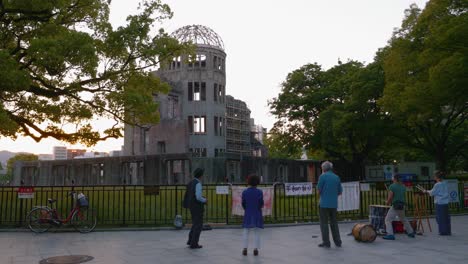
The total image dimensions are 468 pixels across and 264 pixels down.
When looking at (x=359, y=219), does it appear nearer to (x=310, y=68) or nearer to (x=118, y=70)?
(x=118, y=70)

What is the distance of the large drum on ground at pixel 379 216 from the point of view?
12250mm

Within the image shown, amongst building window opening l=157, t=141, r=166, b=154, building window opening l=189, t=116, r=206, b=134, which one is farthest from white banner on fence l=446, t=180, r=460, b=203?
building window opening l=189, t=116, r=206, b=134

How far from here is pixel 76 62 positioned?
573 inches

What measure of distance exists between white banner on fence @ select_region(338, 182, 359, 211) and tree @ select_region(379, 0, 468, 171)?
10.9 meters

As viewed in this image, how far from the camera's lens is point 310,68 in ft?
171

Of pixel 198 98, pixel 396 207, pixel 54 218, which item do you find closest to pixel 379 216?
pixel 396 207

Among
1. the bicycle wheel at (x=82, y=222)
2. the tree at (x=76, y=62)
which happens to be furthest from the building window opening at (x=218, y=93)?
the bicycle wheel at (x=82, y=222)

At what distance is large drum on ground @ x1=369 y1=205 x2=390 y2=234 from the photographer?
12250mm

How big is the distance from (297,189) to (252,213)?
6.54 metres

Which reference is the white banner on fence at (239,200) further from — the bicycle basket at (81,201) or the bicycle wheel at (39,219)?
the bicycle wheel at (39,219)

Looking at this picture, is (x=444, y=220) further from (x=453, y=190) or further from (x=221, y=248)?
(x=453, y=190)

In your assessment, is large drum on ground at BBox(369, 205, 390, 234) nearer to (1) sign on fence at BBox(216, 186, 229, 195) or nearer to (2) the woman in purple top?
(2) the woman in purple top

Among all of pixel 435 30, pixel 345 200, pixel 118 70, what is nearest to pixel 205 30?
pixel 435 30

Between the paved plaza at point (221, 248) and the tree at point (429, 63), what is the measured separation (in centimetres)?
1205
